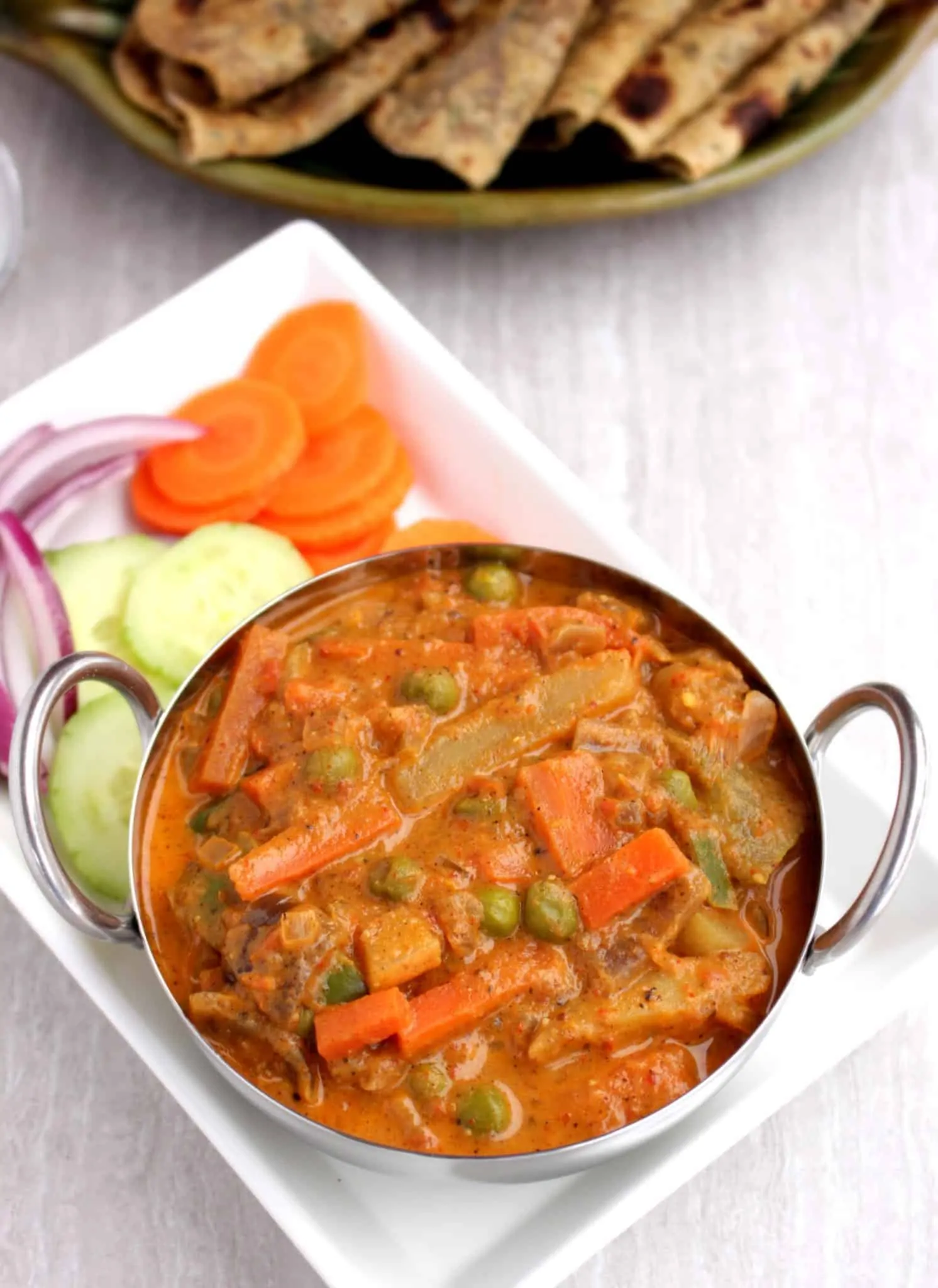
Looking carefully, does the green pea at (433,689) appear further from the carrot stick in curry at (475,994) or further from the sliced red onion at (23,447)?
the sliced red onion at (23,447)

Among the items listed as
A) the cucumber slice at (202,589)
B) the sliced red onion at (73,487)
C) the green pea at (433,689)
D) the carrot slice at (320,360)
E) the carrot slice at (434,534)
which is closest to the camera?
the green pea at (433,689)

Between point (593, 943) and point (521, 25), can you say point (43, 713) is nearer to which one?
point (593, 943)

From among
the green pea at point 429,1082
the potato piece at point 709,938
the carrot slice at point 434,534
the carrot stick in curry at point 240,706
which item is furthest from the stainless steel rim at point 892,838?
the carrot slice at point 434,534

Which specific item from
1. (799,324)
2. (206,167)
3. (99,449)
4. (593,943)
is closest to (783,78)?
(799,324)

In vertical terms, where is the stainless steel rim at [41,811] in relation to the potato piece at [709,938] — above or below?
above

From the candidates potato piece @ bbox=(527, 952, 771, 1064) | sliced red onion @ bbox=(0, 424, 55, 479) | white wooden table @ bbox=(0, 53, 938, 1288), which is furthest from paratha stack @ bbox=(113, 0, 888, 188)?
potato piece @ bbox=(527, 952, 771, 1064)

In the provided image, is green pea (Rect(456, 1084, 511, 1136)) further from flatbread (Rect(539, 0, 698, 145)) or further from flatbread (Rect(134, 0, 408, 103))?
flatbread (Rect(134, 0, 408, 103))

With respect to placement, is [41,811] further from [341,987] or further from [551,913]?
[551,913]
